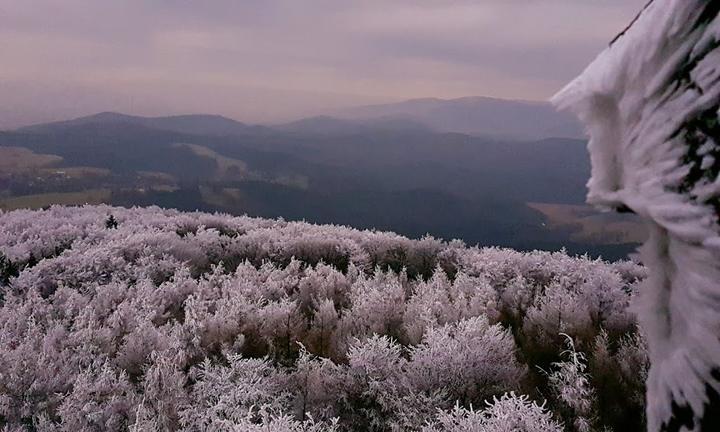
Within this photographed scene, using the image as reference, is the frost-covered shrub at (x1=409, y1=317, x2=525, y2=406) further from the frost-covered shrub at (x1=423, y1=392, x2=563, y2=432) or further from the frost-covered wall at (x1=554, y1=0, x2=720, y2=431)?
the frost-covered wall at (x1=554, y1=0, x2=720, y2=431)

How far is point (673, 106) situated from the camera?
101cm

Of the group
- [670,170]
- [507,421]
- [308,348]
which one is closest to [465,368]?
[507,421]

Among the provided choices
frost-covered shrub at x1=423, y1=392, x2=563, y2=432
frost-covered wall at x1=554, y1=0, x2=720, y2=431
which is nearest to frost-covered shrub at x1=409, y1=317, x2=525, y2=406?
frost-covered shrub at x1=423, y1=392, x2=563, y2=432

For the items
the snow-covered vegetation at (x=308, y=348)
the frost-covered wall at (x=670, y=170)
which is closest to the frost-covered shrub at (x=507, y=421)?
the snow-covered vegetation at (x=308, y=348)

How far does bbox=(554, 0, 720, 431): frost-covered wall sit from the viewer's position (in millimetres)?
958

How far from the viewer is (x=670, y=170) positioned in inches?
39.7

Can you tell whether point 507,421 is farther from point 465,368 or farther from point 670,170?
point 670,170

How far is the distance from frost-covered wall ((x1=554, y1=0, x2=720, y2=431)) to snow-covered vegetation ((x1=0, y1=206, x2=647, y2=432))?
0.99 meters

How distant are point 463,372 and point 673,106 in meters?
3.26

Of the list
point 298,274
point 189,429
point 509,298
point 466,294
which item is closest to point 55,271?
point 298,274

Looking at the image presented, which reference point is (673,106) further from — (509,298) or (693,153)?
(509,298)

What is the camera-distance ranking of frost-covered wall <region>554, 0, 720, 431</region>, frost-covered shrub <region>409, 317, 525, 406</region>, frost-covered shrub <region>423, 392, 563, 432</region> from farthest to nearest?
frost-covered shrub <region>409, 317, 525, 406</region>
frost-covered shrub <region>423, 392, 563, 432</region>
frost-covered wall <region>554, 0, 720, 431</region>

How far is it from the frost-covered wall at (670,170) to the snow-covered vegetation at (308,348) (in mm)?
985

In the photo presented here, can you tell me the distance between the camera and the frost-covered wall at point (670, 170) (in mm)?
958
